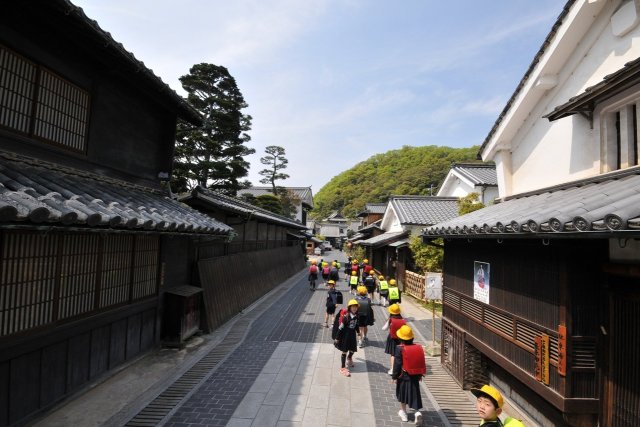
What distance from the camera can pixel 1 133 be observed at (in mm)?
6004

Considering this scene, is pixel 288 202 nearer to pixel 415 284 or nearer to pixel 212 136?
pixel 212 136

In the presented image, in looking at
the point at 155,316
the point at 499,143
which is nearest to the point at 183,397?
the point at 155,316

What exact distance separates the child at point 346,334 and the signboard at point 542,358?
187 inches

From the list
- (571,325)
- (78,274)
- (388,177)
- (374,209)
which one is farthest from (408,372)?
(388,177)

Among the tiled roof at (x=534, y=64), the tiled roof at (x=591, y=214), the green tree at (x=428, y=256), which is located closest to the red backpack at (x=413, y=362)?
the tiled roof at (x=591, y=214)

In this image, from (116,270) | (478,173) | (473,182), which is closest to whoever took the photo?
(116,270)

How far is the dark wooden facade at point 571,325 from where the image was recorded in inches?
189

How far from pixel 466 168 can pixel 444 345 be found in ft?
68.0

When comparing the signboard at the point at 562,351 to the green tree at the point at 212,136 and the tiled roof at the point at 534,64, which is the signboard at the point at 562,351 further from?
the green tree at the point at 212,136

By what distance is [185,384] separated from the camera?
8.36m

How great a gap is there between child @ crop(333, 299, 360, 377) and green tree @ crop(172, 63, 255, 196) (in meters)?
20.2

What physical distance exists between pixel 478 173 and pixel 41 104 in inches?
1039

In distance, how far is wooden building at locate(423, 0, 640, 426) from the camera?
4711 mm

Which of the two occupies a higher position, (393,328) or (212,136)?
(212,136)
